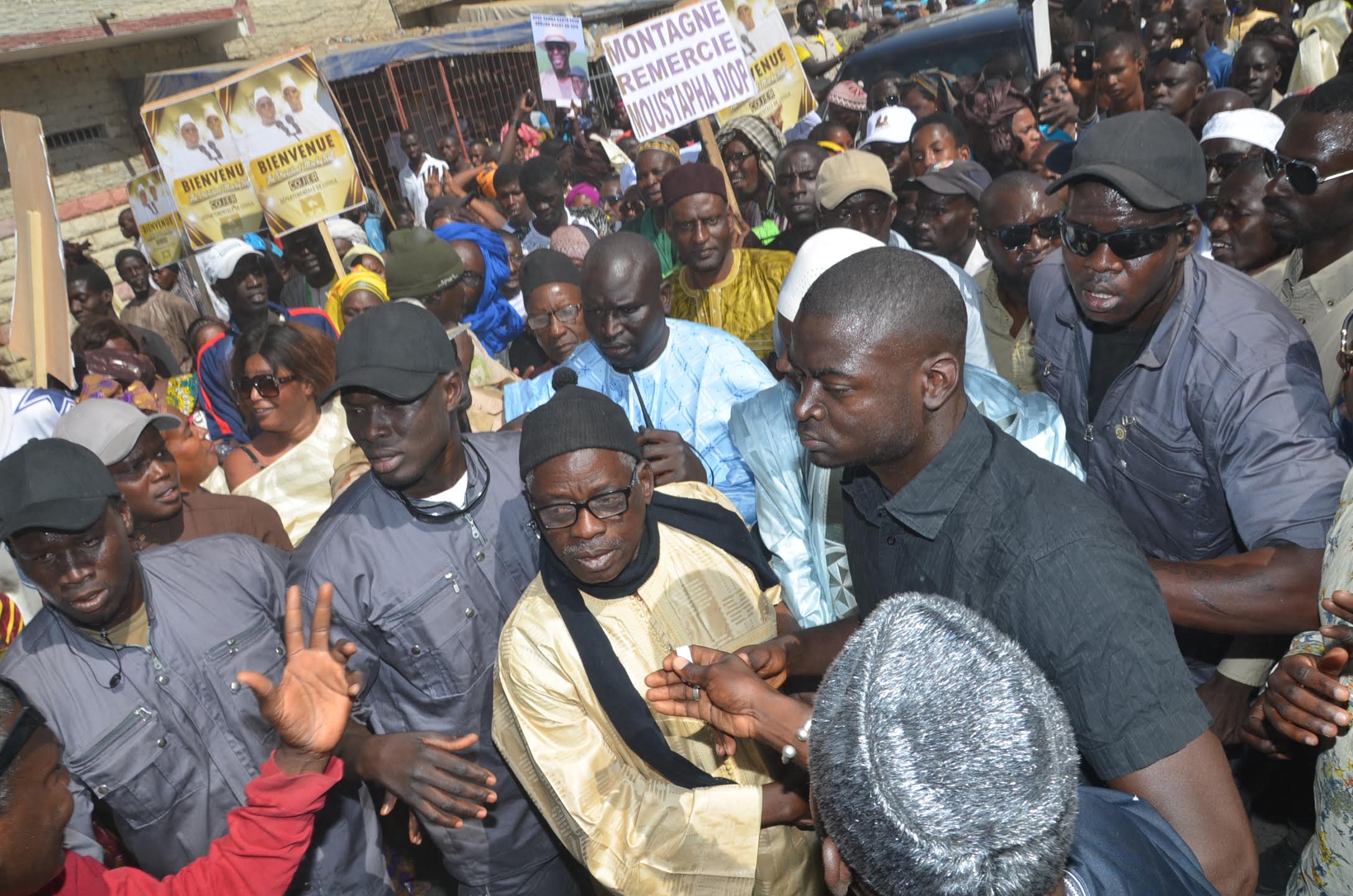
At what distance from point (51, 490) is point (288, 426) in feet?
5.71

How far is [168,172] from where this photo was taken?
22.1ft

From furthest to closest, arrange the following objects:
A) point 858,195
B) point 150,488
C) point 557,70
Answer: point 557,70 → point 858,195 → point 150,488

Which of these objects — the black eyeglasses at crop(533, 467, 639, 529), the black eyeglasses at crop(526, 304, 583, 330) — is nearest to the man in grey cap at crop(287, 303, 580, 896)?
the black eyeglasses at crop(533, 467, 639, 529)

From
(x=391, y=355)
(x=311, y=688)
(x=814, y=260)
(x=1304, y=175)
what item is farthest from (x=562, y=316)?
(x=1304, y=175)

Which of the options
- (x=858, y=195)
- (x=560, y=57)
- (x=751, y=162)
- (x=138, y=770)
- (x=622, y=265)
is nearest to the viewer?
(x=138, y=770)

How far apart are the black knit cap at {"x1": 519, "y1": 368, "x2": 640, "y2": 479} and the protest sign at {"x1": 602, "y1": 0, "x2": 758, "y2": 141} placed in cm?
460

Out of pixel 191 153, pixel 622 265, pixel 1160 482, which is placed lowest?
pixel 1160 482

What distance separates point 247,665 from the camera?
2701 mm

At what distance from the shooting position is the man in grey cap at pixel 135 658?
2.44 meters

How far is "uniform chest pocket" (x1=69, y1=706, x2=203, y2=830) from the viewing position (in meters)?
2.45

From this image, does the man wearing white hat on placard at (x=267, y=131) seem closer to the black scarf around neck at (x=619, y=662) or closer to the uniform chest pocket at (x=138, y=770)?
the uniform chest pocket at (x=138, y=770)

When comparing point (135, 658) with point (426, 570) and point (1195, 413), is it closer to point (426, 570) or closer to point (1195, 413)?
point (426, 570)

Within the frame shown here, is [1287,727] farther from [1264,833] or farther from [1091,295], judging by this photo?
[1264,833]

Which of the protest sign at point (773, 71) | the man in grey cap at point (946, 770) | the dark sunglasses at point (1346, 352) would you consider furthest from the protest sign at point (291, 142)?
the man in grey cap at point (946, 770)
